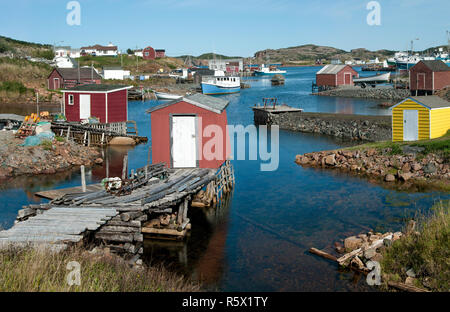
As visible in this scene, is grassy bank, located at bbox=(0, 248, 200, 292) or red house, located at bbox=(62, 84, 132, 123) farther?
red house, located at bbox=(62, 84, 132, 123)

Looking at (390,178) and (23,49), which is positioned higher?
(23,49)

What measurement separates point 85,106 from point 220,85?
5782 centimetres

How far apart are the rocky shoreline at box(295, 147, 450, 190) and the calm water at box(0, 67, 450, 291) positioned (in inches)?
50.9

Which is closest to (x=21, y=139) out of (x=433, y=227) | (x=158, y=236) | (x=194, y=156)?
(x=194, y=156)

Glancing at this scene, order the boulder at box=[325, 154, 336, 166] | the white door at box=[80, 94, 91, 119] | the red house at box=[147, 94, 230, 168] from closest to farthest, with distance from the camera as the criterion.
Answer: the red house at box=[147, 94, 230, 168]
the boulder at box=[325, 154, 336, 166]
the white door at box=[80, 94, 91, 119]

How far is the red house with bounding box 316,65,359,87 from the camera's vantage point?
88375mm

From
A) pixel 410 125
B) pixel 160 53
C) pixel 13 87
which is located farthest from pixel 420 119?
pixel 160 53

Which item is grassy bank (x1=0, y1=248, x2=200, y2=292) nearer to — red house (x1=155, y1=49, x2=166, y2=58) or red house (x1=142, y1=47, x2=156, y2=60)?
red house (x1=142, y1=47, x2=156, y2=60)

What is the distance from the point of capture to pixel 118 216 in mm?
14234

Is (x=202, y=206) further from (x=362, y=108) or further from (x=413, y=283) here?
(x=362, y=108)

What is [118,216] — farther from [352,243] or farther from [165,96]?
[165,96]

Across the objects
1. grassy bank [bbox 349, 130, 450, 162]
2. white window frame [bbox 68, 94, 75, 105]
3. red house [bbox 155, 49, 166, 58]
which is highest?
red house [bbox 155, 49, 166, 58]

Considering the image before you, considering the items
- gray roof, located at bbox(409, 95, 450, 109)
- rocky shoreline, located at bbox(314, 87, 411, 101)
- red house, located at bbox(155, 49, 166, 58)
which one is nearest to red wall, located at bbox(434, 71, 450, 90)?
rocky shoreline, located at bbox(314, 87, 411, 101)

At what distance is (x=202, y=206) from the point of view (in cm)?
2114
